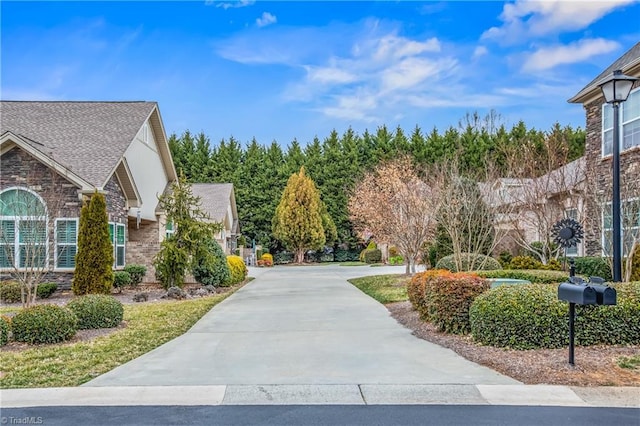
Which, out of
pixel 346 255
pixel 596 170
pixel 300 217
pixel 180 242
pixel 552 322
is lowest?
pixel 346 255

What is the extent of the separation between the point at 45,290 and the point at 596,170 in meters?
17.7

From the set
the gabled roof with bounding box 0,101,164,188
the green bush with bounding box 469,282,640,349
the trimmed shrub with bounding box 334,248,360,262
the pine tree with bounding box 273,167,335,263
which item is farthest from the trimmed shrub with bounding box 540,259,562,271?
the trimmed shrub with bounding box 334,248,360,262

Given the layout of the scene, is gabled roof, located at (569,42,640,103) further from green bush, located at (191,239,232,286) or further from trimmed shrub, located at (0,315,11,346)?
trimmed shrub, located at (0,315,11,346)

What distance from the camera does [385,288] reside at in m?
18.5

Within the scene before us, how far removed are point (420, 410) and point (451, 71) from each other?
16.3 m

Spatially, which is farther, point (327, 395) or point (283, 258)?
point (283, 258)

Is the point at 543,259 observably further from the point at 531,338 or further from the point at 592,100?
the point at 531,338

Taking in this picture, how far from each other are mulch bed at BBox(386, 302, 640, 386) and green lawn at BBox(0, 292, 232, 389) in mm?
5130

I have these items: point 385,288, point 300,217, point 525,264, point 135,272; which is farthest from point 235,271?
point 300,217

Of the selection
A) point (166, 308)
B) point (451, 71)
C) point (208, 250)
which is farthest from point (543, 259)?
point (166, 308)

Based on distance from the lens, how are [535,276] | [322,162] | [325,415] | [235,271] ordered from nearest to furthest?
[325,415]
[535,276]
[235,271]
[322,162]

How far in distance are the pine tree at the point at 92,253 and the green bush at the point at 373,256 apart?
1010 inches

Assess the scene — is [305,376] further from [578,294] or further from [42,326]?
[42,326]

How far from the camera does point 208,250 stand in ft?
59.9
